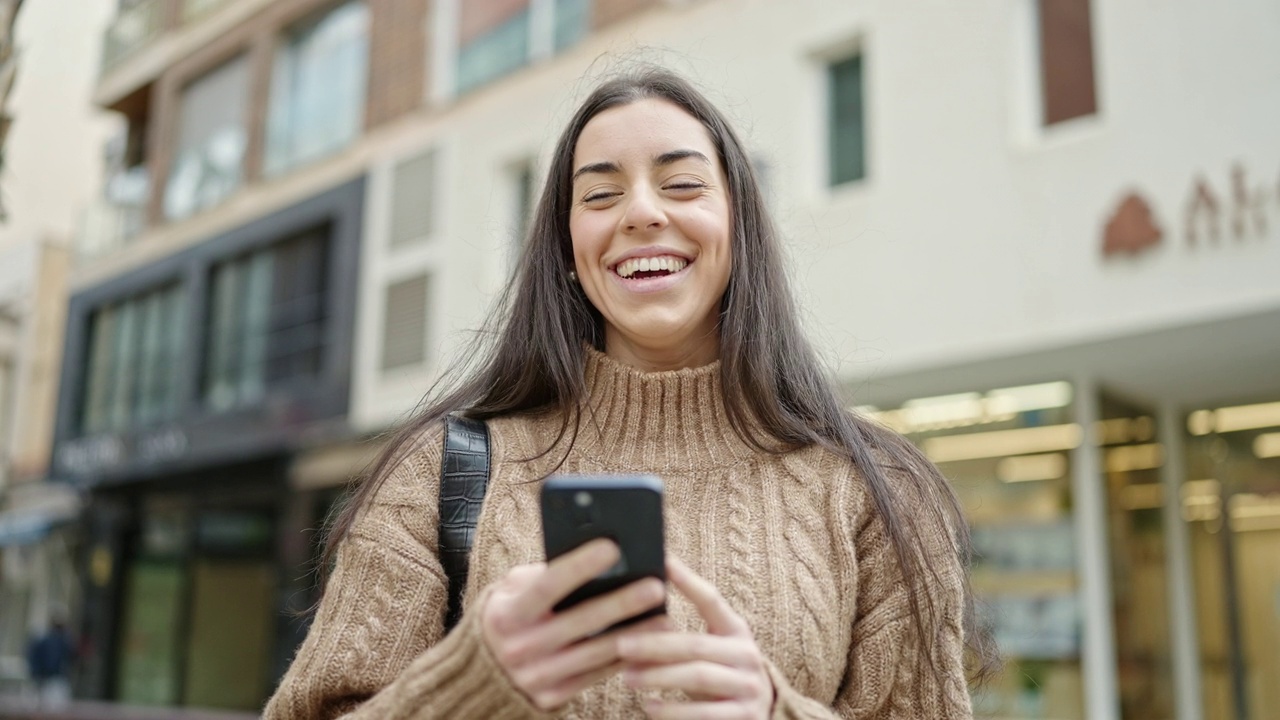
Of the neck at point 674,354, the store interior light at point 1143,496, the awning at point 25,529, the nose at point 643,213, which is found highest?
the awning at point 25,529

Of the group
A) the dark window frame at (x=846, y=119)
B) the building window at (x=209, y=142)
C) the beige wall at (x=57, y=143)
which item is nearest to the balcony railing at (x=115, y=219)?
the building window at (x=209, y=142)

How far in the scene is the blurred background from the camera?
7.52 metres

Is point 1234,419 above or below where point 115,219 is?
below

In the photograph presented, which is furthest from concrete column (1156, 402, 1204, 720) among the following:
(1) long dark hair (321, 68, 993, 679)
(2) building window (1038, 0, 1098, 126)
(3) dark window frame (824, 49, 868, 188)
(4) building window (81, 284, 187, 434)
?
(4) building window (81, 284, 187, 434)

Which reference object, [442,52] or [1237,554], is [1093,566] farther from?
[442,52]

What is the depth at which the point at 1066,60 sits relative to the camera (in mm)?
8273

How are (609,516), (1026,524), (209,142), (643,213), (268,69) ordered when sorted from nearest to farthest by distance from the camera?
1. (609,516)
2. (643,213)
3. (1026,524)
4. (268,69)
5. (209,142)

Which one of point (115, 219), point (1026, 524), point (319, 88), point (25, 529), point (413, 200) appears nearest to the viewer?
point (1026, 524)

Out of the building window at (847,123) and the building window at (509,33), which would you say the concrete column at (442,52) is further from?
the building window at (847,123)

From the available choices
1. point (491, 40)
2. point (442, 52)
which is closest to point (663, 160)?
point (491, 40)

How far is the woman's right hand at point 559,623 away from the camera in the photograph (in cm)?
122

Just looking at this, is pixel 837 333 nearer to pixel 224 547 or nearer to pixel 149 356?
pixel 224 547

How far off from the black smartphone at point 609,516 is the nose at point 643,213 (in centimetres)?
68

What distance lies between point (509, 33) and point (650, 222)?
11.3 metres
